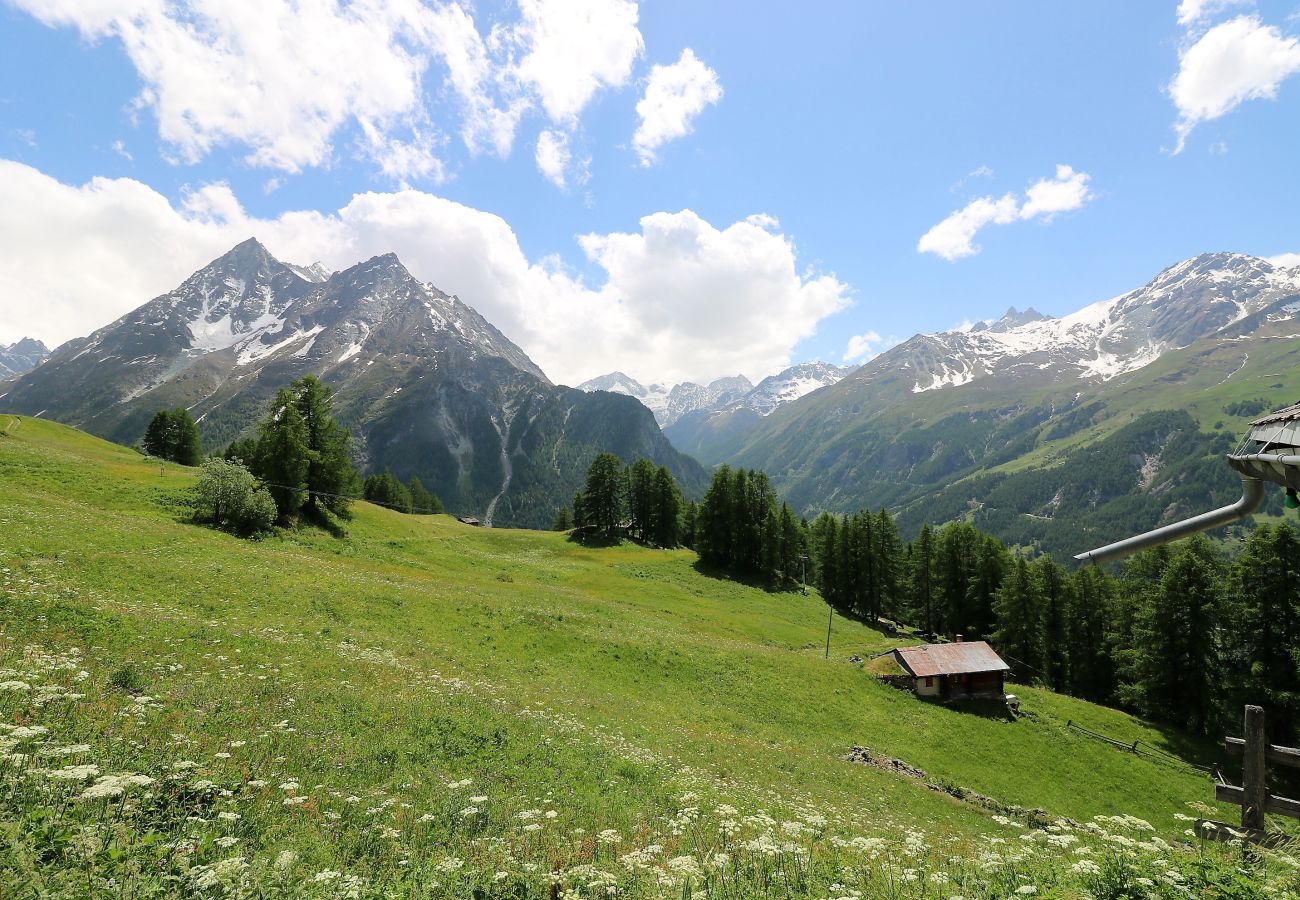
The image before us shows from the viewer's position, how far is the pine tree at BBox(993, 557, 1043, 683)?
5859 cm

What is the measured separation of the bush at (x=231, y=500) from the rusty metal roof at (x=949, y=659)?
5351 centimetres

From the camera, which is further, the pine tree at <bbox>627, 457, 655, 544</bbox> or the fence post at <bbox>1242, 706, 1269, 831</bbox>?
the pine tree at <bbox>627, 457, 655, 544</bbox>

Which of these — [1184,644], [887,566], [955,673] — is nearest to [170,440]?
[955,673]

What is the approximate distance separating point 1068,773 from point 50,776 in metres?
46.8

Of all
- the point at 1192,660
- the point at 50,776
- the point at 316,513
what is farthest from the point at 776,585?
Result: the point at 50,776

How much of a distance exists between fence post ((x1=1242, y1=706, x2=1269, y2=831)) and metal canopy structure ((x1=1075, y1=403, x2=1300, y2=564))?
15.6ft

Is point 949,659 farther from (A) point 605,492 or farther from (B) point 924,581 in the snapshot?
(A) point 605,492

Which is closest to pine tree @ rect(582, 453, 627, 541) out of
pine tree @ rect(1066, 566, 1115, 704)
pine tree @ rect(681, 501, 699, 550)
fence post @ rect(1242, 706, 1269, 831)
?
pine tree @ rect(681, 501, 699, 550)

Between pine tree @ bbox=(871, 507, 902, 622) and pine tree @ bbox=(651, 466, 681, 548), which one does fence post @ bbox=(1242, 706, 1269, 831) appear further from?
pine tree @ bbox=(651, 466, 681, 548)

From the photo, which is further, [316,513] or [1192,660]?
[316,513]

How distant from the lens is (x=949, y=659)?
43.6m

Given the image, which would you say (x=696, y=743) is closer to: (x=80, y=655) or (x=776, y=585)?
(x=80, y=655)

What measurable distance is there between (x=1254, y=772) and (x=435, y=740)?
20073 millimetres

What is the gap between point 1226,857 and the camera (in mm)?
9094
